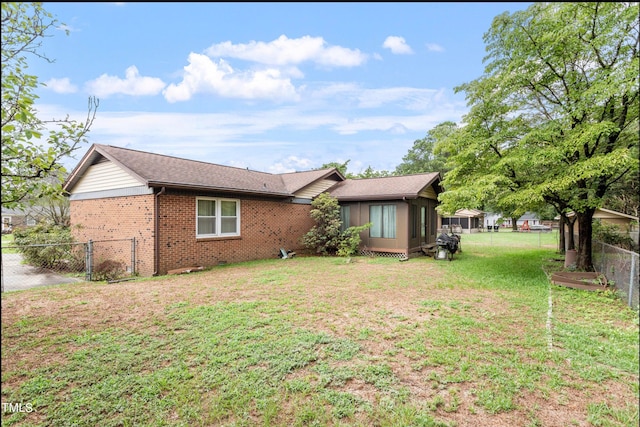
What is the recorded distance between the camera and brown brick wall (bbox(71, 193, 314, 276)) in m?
9.79

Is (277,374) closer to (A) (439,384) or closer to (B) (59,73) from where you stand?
(A) (439,384)

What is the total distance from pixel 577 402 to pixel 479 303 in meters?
3.30

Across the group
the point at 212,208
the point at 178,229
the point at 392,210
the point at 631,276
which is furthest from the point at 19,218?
the point at 631,276

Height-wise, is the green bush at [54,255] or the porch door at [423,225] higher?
the porch door at [423,225]

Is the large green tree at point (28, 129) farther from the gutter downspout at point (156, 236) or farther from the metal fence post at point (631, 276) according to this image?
the metal fence post at point (631, 276)

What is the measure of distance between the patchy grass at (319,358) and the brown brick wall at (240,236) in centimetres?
293

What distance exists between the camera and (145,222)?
32.0ft

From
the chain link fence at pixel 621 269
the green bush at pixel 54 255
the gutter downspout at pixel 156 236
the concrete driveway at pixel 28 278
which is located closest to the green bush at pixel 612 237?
the chain link fence at pixel 621 269

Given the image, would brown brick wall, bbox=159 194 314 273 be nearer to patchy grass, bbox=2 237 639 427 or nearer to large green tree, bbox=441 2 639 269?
patchy grass, bbox=2 237 639 427

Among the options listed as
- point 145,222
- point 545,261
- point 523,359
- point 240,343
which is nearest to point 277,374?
point 240,343

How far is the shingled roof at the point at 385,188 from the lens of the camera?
13305mm

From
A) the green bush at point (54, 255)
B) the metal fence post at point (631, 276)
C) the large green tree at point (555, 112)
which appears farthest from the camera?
the green bush at point (54, 255)

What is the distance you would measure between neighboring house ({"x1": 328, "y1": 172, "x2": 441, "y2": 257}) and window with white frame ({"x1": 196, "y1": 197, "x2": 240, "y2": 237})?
15.8 feet

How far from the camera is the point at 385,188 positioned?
14484 millimetres
